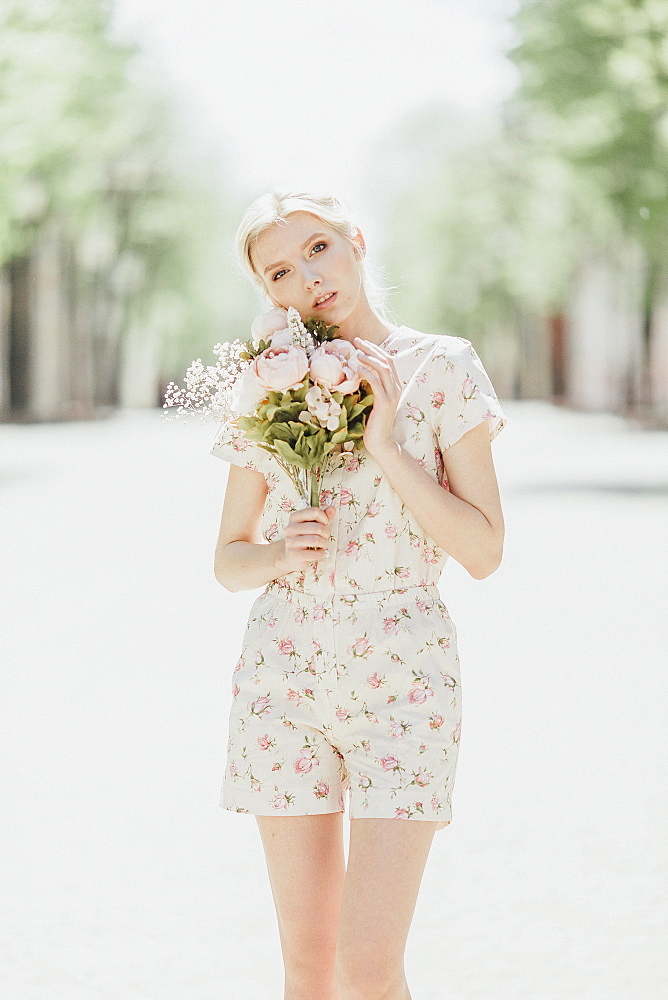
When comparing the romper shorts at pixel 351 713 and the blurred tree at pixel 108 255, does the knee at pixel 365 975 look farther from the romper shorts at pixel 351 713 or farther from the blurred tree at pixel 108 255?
the blurred tree at pixel 108 255

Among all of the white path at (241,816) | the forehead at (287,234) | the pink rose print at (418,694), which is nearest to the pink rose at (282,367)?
the forehead at (287,234)

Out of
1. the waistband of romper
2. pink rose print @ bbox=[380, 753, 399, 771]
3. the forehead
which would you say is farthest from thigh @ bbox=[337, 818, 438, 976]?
the forehead

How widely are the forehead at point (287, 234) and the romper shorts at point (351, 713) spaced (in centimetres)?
70

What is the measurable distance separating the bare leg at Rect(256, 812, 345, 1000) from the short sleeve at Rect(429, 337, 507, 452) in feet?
2.66

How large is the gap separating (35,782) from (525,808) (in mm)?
1977

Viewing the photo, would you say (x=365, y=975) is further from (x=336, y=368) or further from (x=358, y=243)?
(x=358, y=243)

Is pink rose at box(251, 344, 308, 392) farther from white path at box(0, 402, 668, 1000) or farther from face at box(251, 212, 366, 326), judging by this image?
white path at box(0, 402, 668, 1000)

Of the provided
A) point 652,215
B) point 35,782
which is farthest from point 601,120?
point 35,782

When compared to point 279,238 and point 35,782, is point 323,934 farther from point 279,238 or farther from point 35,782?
point 35,782

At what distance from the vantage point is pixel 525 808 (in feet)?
20.7

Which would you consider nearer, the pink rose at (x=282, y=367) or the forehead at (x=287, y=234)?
the pink rose at (x=282, y=367)

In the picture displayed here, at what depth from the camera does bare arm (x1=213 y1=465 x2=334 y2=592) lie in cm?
326

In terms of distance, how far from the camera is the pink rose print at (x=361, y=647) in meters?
3.27

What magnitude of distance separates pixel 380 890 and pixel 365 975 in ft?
0.51
